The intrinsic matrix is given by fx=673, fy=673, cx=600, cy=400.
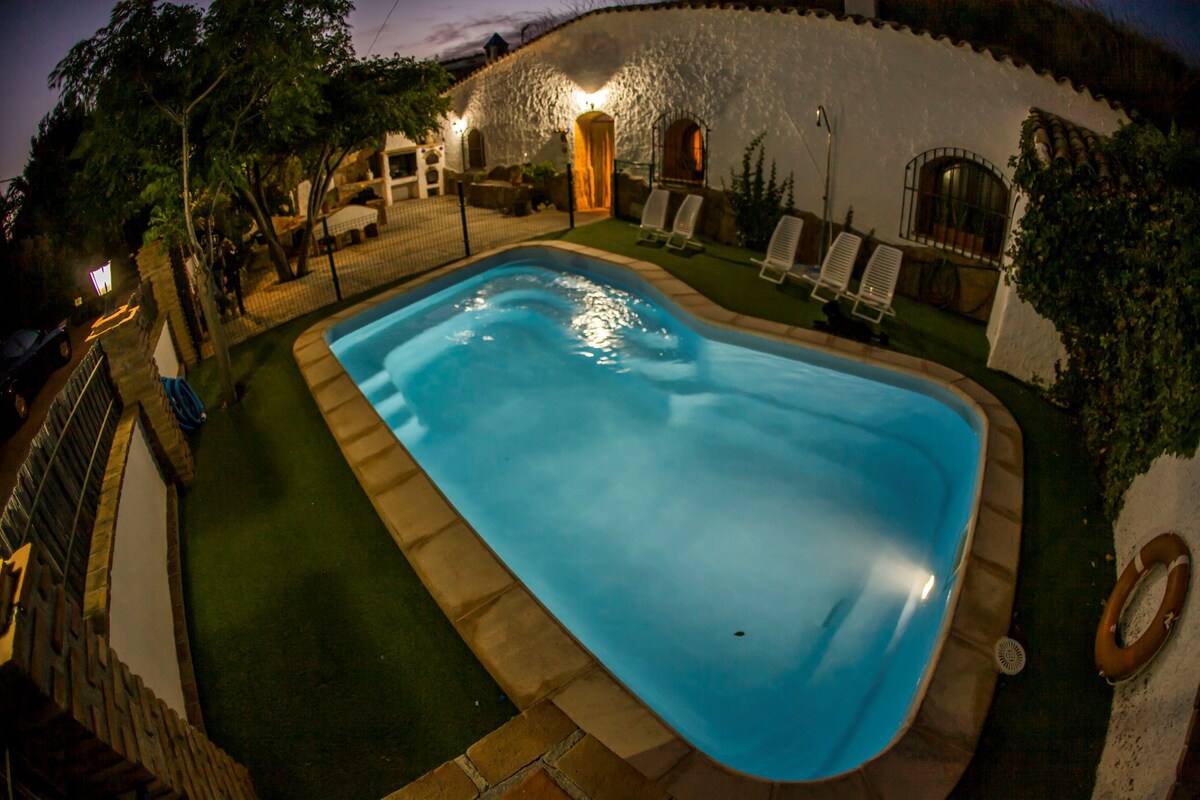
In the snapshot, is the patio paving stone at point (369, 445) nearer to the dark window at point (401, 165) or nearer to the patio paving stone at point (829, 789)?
the patio paving stone at point (829, 789)

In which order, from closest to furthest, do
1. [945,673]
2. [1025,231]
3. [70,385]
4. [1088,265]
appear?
[945,673], [70,385], [1088,265], [1025,231]

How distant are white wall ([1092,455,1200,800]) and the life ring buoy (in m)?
0.04

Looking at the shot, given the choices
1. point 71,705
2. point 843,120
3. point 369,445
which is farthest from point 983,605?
point 843,120

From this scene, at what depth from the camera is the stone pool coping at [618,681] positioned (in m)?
3.21

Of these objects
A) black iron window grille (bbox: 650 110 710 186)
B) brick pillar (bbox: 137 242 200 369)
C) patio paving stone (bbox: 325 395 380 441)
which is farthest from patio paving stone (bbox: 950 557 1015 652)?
black iron window grille (bbox: 650 110 710 186)

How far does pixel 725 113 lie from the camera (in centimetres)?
1230

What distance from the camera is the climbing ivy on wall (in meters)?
3.98

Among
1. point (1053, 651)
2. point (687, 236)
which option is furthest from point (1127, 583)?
point (687, 236)

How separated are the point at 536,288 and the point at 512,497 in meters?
5.27

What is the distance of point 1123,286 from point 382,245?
39.6 ft

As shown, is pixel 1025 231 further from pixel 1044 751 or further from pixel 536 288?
pixel 536 288

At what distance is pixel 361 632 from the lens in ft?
13.7

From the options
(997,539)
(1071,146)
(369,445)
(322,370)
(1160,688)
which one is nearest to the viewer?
(1160,688)

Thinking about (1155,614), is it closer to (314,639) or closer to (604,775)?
(604,775)
